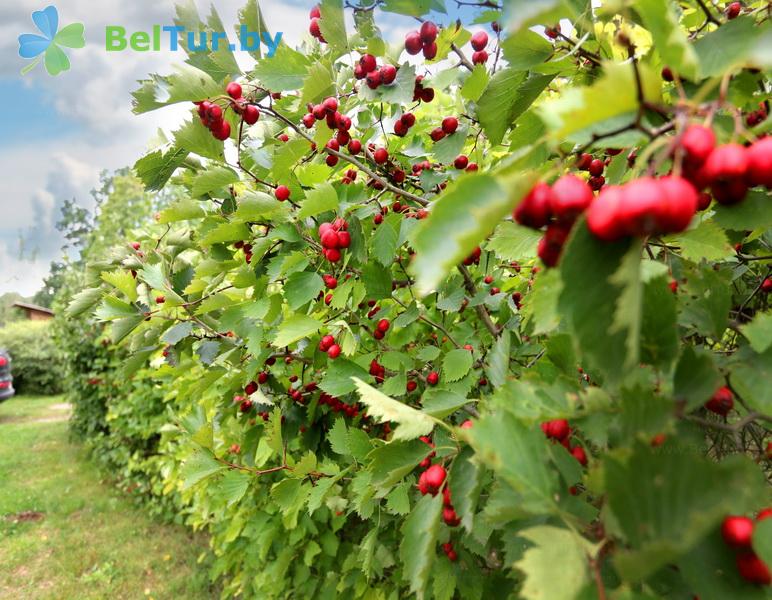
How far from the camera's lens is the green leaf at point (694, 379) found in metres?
0.75

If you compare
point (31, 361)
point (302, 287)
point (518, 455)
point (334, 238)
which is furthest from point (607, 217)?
point (31, 361)

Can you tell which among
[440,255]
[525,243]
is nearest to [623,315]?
[440,255]

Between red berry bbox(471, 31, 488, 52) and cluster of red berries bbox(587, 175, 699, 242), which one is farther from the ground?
red berry bbox(471, 31, 488, 52)

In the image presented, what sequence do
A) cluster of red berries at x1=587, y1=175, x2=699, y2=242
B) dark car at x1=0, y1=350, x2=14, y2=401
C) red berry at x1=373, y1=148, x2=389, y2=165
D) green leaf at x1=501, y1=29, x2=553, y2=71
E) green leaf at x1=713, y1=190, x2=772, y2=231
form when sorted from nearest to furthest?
1. cluster of red berries at x1=587, y1=175, x2=699, y2=242
2. green leaf at x1=713, y1=190, x2=772, y2=231
3. green leaf at x1=501, y1=29, x2=553, y2=71
4. red berry at x1=373, y1=148, x2=389, y2=165
5. dark car at x1=0, y1=350, x2=14, y2=401

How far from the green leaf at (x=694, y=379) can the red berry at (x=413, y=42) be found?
55.3 inches

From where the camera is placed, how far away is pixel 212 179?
5.52 feet

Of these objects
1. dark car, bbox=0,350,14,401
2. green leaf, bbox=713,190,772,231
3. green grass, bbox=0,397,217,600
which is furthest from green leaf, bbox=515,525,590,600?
dark car, bbox=0,350,14,401

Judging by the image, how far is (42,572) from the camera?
5.54 metres

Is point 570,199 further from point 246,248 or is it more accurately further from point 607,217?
point 246,248

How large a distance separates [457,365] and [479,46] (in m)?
1.28

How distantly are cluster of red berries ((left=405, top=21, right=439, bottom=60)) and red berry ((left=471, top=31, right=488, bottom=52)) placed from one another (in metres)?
0.28

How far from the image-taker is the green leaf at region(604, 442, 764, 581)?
56cm

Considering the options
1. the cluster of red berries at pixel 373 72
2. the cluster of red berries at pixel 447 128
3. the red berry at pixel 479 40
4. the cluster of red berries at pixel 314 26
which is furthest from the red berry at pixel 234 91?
the red berry at pixel 479 40

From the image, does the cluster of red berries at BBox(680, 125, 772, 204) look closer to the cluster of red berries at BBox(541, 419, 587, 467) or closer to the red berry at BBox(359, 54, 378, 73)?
the cluster of red berries at BBox(541, 419, 587, 467)
